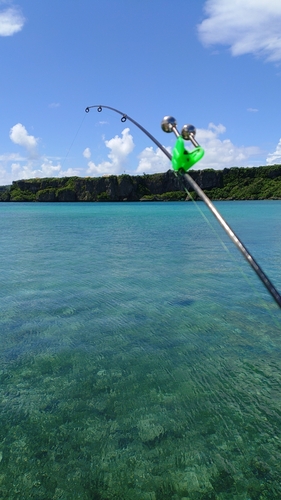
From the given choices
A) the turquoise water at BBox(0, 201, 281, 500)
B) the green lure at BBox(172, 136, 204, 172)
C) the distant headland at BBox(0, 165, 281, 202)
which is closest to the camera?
the green lure at BBox(172, 136, 204, 172)

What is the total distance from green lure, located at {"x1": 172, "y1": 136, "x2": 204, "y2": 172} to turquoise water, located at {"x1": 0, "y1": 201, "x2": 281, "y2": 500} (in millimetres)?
3585

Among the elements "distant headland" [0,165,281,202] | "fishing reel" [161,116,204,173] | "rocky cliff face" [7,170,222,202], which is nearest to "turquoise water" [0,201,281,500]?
"fishing reel" [161,116,204,173]

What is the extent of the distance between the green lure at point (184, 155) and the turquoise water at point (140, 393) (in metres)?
3.59

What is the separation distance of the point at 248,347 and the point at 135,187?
189 m

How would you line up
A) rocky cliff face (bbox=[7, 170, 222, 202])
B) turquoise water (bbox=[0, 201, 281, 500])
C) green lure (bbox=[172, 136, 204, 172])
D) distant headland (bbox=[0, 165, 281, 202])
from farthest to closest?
rocky cliff face (bbox=[7, 170, 222, 202]) → distant headland (bbox=[0, 165, 281, 202]) → turquoise water (bbox=[0, 201, 281, 500]) → green lure (bbox=[172, 136, 204, 172])

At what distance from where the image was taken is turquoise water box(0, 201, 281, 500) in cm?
432

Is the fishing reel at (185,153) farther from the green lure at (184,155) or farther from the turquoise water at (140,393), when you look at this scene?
the turquoise water at (140,393)

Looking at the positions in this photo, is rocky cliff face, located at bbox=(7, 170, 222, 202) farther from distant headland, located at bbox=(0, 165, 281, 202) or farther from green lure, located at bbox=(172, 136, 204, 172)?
green lure, located at bbox=(172, 136, 204, 172)

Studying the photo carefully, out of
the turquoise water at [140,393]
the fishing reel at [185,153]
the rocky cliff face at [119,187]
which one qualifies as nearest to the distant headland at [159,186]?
the rocky cliff face at [119,187]

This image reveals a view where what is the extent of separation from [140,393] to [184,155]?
13.7 feet

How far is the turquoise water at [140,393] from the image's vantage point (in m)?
4.32

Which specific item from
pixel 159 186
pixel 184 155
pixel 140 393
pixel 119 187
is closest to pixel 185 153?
pixel 184 155

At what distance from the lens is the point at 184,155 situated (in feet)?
10.7

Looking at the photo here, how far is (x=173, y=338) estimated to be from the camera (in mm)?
8047
